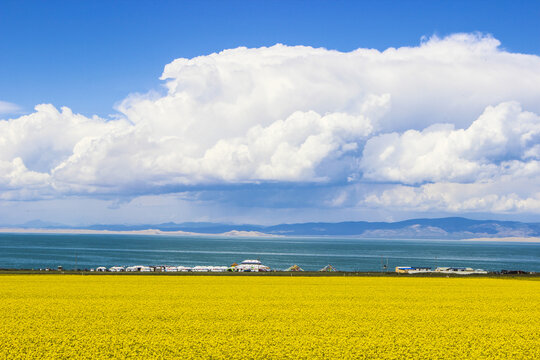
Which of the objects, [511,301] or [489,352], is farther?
[511,301]

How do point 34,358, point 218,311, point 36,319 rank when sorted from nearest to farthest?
point 34,358 → point 36,319 → point 218,311

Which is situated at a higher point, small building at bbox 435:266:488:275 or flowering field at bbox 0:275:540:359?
flowering field at bbox 0:275:540:359

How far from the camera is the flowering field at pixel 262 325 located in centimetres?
2114

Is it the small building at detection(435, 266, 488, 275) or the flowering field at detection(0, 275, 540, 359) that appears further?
the small building at detection(435, 266, 488, 275)

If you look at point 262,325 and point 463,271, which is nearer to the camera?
point 262,325

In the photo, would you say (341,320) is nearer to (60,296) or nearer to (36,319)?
(36,319)

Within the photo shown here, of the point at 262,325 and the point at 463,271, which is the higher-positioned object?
the point at 262,325

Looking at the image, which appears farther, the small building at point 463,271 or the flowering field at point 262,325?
the small building at point 463,271

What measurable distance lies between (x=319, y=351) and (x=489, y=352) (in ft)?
23.0

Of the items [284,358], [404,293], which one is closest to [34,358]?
[284,358]

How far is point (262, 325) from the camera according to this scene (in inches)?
1067

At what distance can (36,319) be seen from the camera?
27.9 m

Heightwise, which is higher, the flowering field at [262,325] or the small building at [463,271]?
the flowering field at [262,325]

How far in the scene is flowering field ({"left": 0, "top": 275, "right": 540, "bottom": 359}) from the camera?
2114cm
